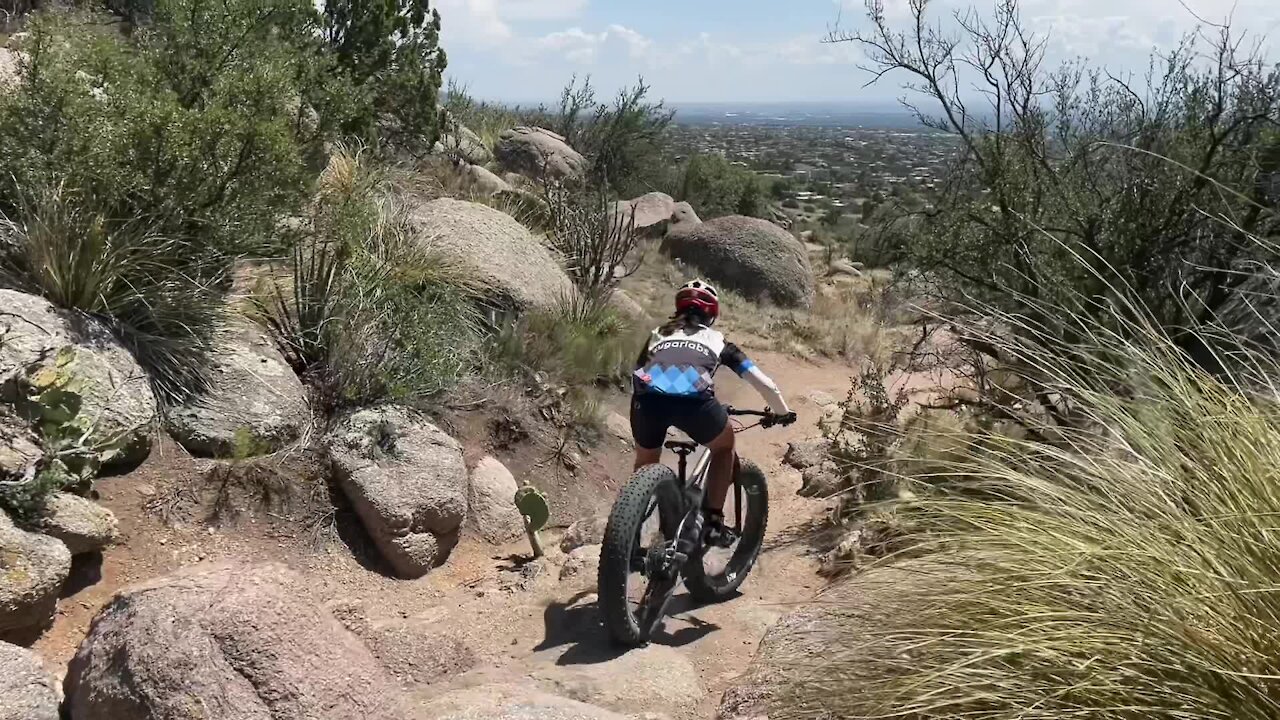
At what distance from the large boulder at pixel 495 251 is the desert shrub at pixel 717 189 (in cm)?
1273

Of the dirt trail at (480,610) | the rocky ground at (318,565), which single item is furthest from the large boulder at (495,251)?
the dirt trail at (480,610)

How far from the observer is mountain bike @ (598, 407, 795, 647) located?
157 inches

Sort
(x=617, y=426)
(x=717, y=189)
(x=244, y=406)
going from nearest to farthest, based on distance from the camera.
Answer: (x=244, y=406), (x=617, y=426), (x=717, y=189)

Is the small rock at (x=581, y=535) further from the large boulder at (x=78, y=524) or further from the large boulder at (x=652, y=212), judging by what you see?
the large boulder at (x=652, y=212)

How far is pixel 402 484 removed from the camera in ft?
18.4

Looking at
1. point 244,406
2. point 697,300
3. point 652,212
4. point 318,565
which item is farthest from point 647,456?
point 652,212

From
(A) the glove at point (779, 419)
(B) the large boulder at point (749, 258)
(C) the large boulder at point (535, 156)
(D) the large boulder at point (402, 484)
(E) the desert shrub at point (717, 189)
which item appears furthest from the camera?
(E) the desert shrub at point (717, 189)

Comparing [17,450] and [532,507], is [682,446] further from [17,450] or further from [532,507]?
[17,450]

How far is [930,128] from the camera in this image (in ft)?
25.2

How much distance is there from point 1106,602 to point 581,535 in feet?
13.3

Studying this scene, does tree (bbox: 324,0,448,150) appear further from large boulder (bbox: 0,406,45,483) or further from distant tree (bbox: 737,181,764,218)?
distant tree (bbox: 737,181,764,218)

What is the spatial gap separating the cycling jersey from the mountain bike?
10.8 inches

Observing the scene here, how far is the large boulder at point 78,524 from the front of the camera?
13.5 feet

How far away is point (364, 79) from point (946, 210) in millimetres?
8157
